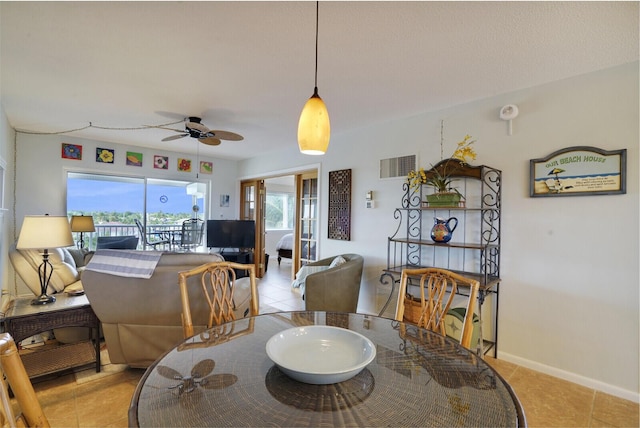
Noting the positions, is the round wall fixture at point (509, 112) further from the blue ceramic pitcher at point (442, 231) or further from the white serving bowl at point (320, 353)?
the white serving bowl at point (320, 353)

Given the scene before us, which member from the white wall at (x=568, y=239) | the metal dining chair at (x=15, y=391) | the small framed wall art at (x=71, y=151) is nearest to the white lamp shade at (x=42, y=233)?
the metal dining chair at (x=15, y=391)

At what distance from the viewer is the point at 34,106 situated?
3.34m

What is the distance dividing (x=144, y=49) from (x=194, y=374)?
2.14m

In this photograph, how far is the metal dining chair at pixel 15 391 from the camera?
729 millimetres

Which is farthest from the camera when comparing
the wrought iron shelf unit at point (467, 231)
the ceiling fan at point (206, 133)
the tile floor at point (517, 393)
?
the ceiling fan at point (206, 133)

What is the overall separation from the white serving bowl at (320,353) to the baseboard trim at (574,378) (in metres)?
2.22

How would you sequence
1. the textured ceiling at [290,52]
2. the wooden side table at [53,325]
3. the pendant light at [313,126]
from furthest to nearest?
the wooden side table at [53,325]
the textured ceiling at [290,52]
the pendant light at [313,126]

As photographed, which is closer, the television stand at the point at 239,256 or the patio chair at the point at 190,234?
the television stand at the point at 239,256

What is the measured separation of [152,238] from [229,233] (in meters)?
1.51

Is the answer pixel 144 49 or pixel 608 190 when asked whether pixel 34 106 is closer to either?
pixel 144 49

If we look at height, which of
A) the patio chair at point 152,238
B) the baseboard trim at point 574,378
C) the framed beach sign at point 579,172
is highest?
the framed beach sign at point 579,172

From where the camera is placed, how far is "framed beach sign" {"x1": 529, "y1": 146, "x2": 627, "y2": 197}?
2.24 meters

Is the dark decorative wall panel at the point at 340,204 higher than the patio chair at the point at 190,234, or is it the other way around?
the dark decorative wall panel at the point at 340,204

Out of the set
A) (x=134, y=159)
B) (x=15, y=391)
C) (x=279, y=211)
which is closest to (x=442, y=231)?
(x=15, y=391)
